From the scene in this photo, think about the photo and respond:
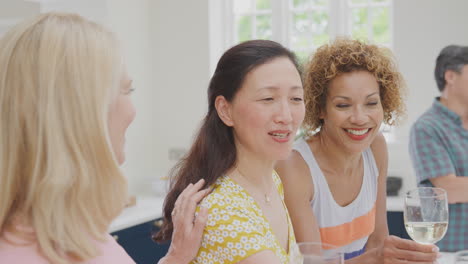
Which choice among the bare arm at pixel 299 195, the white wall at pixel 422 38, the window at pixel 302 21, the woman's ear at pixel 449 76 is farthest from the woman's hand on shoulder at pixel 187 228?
the window at pixel 302 21

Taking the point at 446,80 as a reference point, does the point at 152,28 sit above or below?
above

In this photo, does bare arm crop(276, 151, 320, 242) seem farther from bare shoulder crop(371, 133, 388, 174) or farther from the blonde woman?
the blonde woman

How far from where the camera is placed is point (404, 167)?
4.38 m

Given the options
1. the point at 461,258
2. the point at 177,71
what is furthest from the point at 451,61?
the point at 177,71

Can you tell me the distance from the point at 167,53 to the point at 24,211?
399cm

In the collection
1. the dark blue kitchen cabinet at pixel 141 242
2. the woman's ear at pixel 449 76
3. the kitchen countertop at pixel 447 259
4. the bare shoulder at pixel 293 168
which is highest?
the woman's ear at pixel 449 76

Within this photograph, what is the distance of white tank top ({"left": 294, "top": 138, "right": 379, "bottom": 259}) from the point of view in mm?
1905

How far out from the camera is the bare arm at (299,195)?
5.78 ft

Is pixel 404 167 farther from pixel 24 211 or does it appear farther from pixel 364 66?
pixel 24 211

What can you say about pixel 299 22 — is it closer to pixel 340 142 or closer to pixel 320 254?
pixel 340 142

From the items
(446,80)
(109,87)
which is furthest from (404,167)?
(109,87)

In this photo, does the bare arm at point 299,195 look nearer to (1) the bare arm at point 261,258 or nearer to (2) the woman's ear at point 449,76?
(1) the bare arm at point 261,258

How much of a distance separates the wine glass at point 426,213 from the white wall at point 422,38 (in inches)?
112

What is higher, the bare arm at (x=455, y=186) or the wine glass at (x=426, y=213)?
the wine glass at (x=426, y=213)
